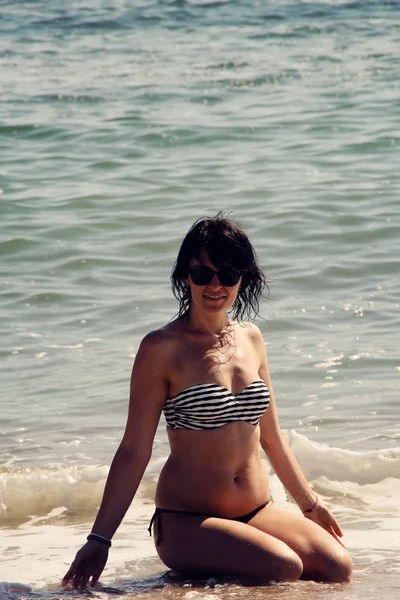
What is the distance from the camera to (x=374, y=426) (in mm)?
7016

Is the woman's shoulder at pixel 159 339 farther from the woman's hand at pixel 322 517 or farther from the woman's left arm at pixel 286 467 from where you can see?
the woman's hand at pixel 322 517

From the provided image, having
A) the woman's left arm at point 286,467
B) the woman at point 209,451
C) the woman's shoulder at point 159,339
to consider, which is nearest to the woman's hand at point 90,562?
the woman at point 209,451

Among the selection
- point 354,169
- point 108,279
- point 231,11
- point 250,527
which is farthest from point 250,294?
point 231,11

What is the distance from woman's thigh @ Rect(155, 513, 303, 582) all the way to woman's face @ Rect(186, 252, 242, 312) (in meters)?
0.81

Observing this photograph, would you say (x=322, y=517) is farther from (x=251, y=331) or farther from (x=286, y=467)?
(x=251, y=331)

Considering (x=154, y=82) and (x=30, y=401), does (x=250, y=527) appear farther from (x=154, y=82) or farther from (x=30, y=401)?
(x=154, y=82)

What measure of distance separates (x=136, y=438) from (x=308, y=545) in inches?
30.9

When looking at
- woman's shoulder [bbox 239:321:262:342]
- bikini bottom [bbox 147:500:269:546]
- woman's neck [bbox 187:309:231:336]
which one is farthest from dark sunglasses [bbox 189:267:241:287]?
bikini bottom [bbox 147:500:269:546]

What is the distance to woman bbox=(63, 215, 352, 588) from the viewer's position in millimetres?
4203

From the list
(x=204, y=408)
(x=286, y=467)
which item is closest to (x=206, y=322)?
(x=204, y=408)

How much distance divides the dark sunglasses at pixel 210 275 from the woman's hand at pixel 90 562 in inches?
41.2

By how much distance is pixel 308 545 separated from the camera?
438 cm

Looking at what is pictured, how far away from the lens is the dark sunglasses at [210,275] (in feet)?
14.3

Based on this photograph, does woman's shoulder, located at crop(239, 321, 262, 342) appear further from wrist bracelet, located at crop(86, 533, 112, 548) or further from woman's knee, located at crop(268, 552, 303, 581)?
wrist bracelet, located at crop(86, 533, 112, 548)
